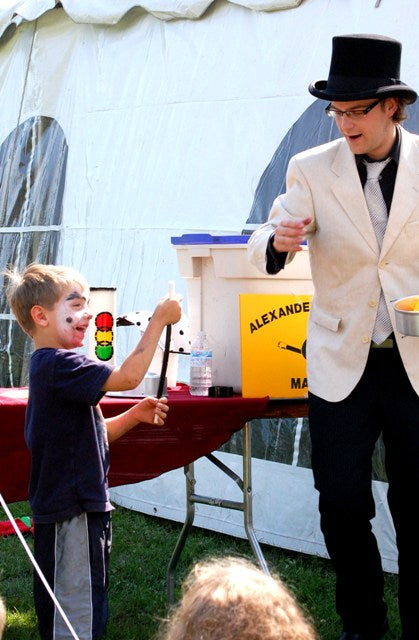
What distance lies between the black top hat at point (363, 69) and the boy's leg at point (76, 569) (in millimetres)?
1485

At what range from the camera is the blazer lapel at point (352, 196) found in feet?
11.1

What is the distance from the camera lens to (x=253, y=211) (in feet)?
17.9

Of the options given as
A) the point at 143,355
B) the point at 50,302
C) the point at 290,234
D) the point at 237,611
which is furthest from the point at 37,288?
the point at 237,611

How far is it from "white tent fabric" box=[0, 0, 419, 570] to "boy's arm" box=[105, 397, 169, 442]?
1708 mm

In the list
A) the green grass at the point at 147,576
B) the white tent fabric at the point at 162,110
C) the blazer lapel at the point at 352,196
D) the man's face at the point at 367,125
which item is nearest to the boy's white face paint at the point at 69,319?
the blazer lapel at the point at 352,196

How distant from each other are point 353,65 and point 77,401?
1.31 m

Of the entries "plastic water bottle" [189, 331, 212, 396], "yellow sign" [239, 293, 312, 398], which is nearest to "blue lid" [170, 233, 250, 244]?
"yellow sign" [239, 293, 312, 398]

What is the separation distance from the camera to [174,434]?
3830mm

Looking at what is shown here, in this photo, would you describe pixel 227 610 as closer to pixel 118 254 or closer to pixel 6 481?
pixel 6 481

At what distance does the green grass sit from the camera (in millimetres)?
4340

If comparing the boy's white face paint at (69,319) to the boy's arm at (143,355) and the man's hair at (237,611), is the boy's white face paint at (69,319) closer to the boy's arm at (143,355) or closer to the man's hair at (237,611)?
the boy's arm at (143,355)

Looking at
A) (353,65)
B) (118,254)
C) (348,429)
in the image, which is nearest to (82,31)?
(118,254)

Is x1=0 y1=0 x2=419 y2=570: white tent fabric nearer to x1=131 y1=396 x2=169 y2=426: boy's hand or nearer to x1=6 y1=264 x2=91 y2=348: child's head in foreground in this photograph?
x1=131 y1=396 x2=169 y2=426: boy's hand

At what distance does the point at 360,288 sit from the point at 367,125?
49 cm
